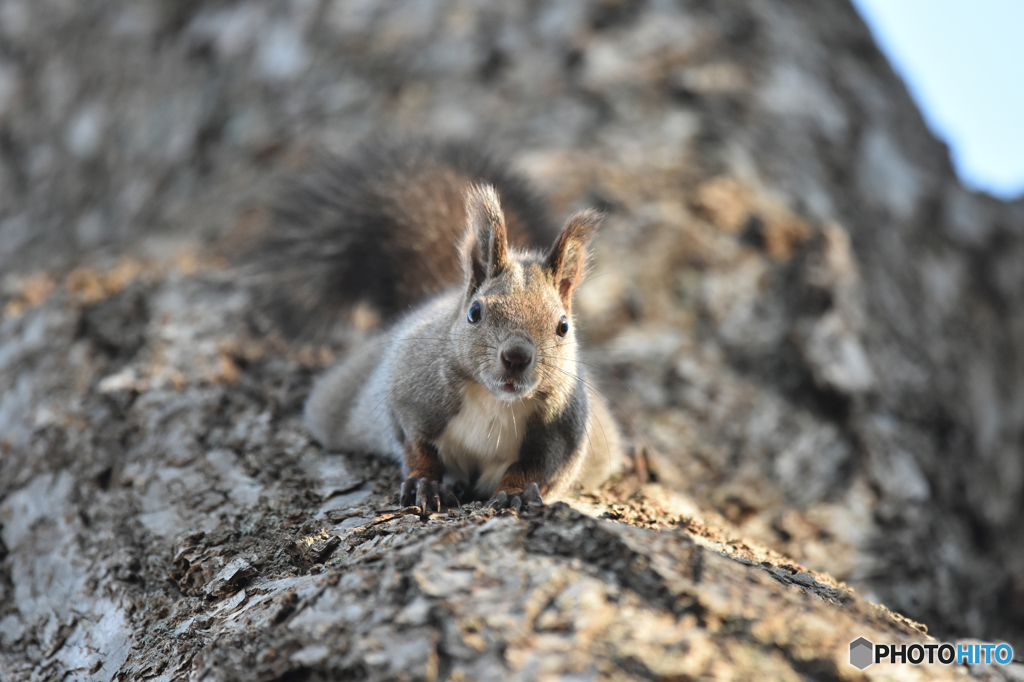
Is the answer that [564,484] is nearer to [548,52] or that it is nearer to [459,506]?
[459,506]

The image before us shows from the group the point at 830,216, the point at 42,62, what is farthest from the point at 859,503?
the point at 42,62

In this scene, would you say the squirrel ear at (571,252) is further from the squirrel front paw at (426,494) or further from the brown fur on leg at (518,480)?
the squirrel front paw at (426,494)

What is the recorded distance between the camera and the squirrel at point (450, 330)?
2559 millimetres

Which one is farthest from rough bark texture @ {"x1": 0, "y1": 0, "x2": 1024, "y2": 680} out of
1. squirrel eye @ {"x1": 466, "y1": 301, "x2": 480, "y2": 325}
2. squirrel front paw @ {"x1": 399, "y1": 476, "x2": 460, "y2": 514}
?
squirrel eye @ {"x1": 466, "y1": 301, "x2": 480, "y2": 325}

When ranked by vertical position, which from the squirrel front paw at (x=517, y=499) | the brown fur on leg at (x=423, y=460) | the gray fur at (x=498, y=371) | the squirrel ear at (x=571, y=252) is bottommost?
the squirrel front paw at (x=517, y=499)

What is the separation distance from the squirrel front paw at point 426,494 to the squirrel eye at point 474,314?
52 cm

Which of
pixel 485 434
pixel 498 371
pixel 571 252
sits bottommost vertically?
pixel 485 434

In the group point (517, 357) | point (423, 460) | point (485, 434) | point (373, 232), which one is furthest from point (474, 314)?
point (373, 232)

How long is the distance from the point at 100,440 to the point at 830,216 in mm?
3863

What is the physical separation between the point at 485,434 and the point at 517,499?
1.15 ft

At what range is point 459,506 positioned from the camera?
2521mm

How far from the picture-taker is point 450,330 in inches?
108

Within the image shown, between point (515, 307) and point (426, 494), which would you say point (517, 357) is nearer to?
point (515, 307)

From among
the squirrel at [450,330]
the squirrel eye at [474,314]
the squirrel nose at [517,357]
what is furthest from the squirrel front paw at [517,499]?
the squirrel eye at [474,314]
